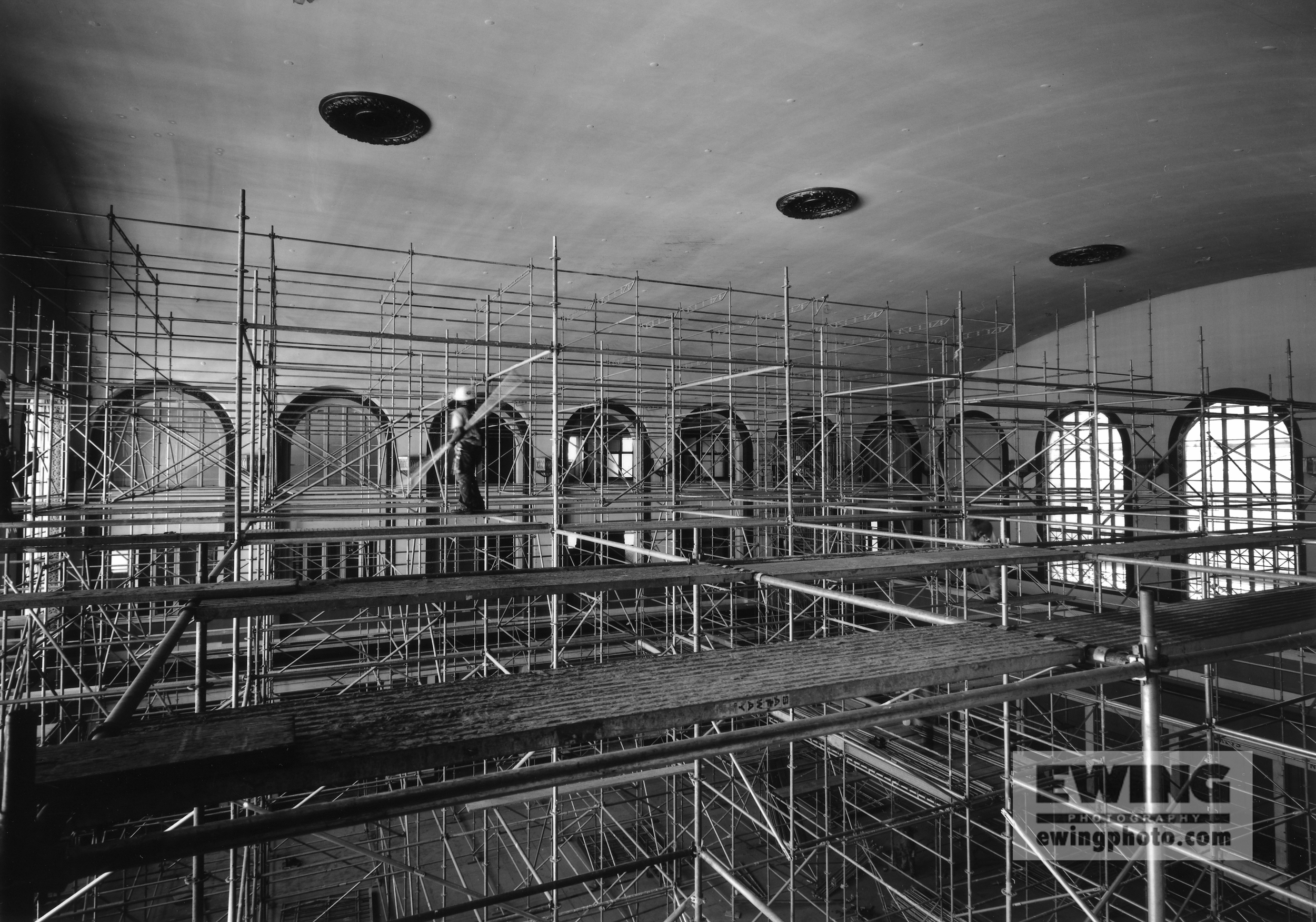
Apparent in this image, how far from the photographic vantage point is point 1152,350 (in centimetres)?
1220

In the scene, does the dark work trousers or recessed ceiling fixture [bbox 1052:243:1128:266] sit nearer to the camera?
the dark work trousers

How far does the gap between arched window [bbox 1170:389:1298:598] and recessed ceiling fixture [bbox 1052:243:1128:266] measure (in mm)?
2209

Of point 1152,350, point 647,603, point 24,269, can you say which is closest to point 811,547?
point 647,603

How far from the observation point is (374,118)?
5.45m

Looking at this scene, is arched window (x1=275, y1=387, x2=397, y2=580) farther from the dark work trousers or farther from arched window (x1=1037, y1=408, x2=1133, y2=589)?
arched window (x1=1037, y1=408, x2=1133, y2=589)

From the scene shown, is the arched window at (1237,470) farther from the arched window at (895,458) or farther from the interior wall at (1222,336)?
the arched window at (895,458)

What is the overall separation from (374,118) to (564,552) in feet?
12.6

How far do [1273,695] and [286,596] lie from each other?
38.6ft

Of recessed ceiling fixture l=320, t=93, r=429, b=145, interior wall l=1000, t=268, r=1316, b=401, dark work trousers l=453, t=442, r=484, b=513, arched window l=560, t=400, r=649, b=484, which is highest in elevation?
recessed ceiling fixture l=320, t=93, r=429, b=145

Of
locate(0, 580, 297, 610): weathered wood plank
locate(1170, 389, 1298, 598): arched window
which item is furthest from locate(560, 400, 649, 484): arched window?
locate(0, 580, 297, 610): weathered wood plank

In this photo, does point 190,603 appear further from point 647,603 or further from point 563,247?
point 647,603

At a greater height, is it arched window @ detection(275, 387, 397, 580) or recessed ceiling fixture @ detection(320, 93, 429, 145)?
recessed ceiling fixture @ detection(320, 93, 429, 145)

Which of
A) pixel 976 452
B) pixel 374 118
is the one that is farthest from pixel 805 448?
pixel 374 118

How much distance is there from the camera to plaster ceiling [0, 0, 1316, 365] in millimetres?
4617
